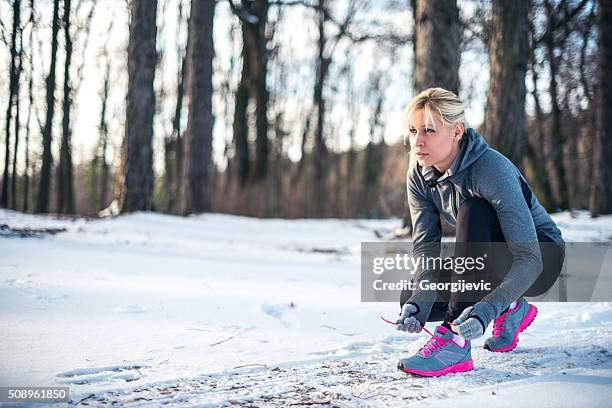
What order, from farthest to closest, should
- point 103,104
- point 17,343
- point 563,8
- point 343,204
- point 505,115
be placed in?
point 343,204 < point 103,104 < point 563,8 < point 505,115 < point 17,343

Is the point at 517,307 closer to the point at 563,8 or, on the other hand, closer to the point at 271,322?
the point at 271,322

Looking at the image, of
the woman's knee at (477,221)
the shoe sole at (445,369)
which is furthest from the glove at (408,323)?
the woman's knee at (477,221)

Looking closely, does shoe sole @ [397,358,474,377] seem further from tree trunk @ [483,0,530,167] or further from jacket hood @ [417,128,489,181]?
tree trunk @ [483,0,530,167]

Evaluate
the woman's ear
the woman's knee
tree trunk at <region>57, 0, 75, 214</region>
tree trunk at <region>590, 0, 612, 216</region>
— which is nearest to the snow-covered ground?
the woman's knee

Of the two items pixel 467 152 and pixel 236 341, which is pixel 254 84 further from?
pixel 467 152

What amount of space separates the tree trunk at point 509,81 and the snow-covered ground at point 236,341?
2603 mm

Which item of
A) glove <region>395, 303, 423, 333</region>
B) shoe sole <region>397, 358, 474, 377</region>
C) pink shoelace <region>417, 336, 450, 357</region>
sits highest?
glove <region>395, 303, 423, 333</region>

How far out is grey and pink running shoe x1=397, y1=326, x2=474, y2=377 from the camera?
1609 millimetres

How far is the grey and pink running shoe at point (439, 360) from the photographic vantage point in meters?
1.61

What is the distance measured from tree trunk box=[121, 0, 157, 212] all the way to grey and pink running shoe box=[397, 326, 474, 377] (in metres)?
5.72

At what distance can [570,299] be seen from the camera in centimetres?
277

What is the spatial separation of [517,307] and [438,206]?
0.52m

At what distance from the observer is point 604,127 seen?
739 cm

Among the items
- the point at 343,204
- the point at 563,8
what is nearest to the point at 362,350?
the point at 563,8
